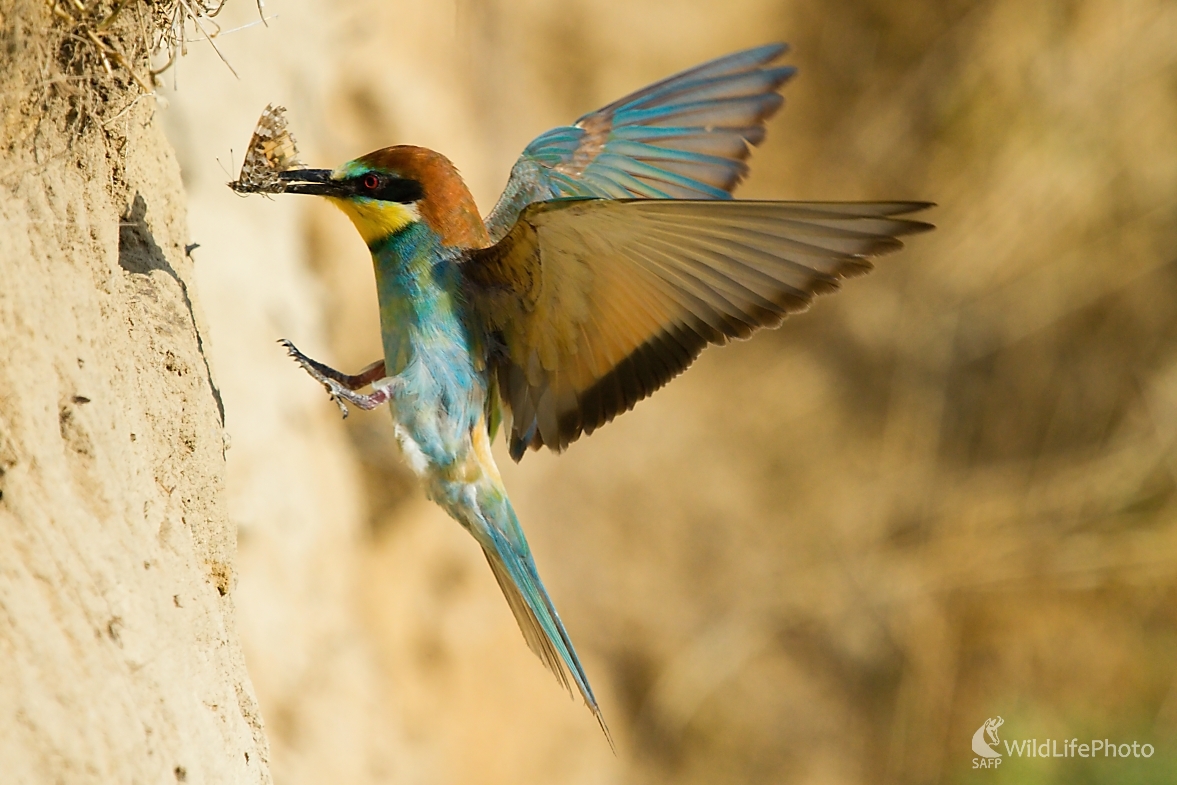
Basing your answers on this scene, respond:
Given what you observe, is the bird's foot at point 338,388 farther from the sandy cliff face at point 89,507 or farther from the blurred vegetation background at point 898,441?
the blurred vegetation background at point 898,441

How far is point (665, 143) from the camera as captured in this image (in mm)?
2441

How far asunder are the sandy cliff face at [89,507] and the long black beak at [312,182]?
1.23 feet

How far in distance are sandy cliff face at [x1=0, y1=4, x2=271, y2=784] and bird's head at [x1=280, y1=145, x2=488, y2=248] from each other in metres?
0.48

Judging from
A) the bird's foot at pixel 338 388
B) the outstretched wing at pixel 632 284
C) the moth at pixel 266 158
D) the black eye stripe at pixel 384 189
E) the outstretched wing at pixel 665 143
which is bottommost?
the bird's foot at pixel 338 388

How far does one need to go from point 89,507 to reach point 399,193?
3.01 ft

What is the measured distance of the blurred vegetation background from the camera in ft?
15.2

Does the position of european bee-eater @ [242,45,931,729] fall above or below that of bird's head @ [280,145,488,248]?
below

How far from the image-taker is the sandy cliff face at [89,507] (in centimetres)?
124
